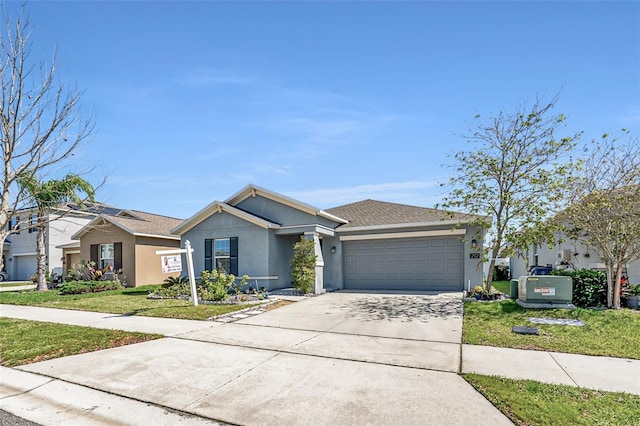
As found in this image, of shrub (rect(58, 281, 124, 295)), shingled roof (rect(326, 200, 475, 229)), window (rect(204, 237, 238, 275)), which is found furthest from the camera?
shrub (rect(58, 281, 124, 295))

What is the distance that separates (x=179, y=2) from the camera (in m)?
9.18

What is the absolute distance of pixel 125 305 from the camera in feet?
41.1

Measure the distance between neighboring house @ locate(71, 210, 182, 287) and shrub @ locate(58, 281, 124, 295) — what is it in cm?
130

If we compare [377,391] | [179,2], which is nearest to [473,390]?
[377,391]

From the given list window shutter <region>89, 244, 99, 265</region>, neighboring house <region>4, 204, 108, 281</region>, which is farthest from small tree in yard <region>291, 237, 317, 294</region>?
neighboring house <region>4, 204, 108, 281</region>

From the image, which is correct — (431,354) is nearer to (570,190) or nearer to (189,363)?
(189,363)

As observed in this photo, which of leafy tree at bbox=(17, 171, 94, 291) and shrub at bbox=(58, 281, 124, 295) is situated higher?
leafy tree at bbox=(17, 171, 94, 291)

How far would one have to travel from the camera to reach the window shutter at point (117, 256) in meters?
19.9

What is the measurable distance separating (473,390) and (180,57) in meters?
10.7

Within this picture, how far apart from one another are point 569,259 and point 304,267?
13604 millimetres

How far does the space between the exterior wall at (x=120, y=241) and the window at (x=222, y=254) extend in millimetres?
5904

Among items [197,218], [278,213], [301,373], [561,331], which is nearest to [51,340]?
[301,373]

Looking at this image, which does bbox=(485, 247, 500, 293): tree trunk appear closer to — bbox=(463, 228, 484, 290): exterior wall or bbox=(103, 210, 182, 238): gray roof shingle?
bbox=(463, 228, 484, 290): exterior wall

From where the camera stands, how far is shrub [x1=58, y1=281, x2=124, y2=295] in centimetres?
1658
